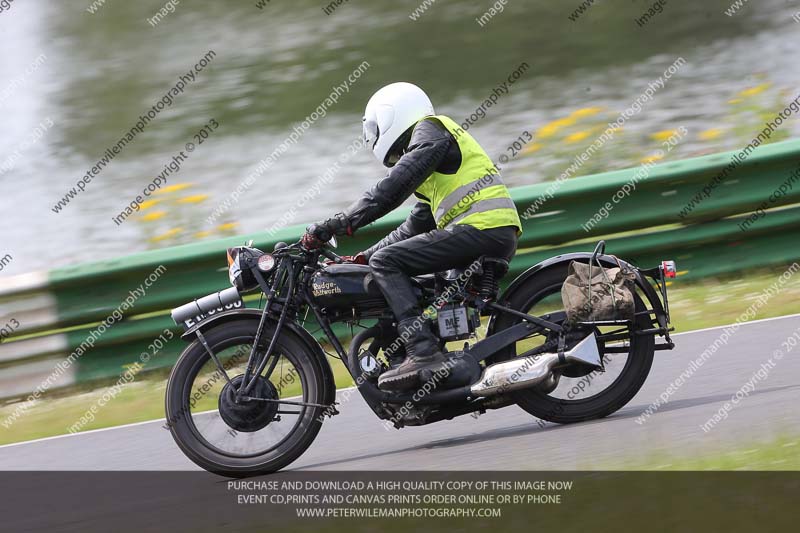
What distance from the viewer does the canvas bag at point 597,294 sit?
5.59 metres

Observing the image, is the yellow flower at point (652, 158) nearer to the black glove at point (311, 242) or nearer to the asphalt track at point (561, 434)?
the asphalt track at point (561, 434)

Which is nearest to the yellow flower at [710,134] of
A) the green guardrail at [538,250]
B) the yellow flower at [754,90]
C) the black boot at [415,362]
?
the yellow flower at [754,90]

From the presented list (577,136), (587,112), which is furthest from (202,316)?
(587,112)

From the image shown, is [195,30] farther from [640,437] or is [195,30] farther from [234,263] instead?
[640,437]

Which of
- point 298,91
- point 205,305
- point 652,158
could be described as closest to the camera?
point 205,305

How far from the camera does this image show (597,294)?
560 cm

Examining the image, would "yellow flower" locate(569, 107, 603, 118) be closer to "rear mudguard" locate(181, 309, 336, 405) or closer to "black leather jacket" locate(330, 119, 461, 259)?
"black leather jacket" locate(330, 119, 461, 259)

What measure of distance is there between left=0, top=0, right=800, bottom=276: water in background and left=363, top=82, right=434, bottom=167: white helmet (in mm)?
6095

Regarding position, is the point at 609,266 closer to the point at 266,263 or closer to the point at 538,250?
the point at 266,263

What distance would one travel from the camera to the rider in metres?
5.45

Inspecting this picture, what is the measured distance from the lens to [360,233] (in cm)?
852

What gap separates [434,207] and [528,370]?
3.17ft
